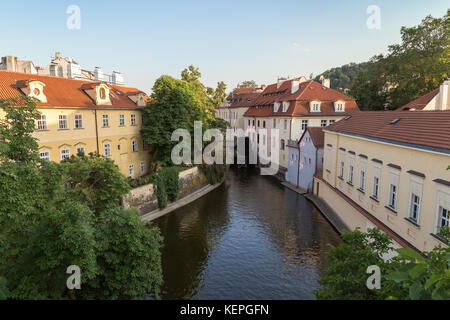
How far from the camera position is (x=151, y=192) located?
25.5m

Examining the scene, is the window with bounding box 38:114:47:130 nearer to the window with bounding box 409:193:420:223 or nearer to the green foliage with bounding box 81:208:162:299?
the green foliage with bounding box 81:208:162:299

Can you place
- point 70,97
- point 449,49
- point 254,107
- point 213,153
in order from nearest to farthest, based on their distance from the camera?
point 70,97 → point 449,49 → point 213,153 → point 254,107

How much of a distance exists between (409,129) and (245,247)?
11531 millimetres

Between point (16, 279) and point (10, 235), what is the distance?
4.09 ft

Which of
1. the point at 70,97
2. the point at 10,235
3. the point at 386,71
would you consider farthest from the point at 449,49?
the point at 10,235

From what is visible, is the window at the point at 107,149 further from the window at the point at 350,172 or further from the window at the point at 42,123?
Answer: the window at the point at 350,172

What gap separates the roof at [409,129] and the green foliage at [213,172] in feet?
52.8

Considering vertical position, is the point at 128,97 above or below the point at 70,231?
above

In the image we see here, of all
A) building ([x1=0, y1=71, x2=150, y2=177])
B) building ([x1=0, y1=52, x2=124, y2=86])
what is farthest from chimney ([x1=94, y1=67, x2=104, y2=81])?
building ([x1=0, y1=71, x2=150, y2=177])

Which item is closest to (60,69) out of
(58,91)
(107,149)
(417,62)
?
(58,91)

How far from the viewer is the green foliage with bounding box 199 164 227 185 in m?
33.9

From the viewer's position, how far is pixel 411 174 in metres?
13.6
